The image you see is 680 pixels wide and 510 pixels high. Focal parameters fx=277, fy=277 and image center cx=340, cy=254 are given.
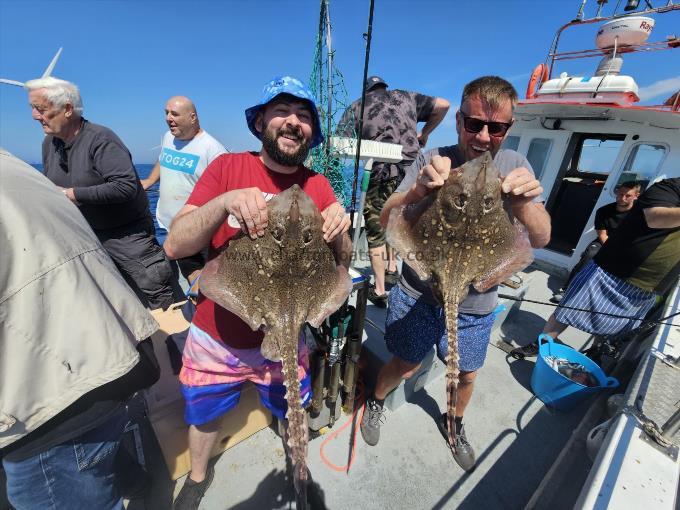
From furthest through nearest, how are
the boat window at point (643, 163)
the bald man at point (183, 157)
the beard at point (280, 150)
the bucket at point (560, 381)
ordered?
the boat window at point (643, 163) → the bald man at point (183, 157) → the bucket at point (560, 381) → the beard at point (280, 150)

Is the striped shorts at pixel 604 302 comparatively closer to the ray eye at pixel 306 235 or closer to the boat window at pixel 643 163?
the ray eye at pixel 306 235

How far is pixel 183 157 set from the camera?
4.71m

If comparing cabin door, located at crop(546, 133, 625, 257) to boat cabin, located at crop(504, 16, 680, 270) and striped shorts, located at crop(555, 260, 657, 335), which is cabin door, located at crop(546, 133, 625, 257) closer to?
boat cabin, located at crop(504, 16, 680, 270)

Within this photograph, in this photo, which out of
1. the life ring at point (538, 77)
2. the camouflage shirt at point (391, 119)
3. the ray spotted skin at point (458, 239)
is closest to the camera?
the ray spotted skin at point (458, 239)

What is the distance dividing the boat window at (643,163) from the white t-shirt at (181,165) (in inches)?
425

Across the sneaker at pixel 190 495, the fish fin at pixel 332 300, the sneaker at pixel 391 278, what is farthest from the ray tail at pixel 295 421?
the sneaker at pixel 391 278

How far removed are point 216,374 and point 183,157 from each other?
151 inches

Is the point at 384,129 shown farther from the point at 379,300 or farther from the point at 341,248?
the point at 341,248

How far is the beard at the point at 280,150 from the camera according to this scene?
230 centimetres

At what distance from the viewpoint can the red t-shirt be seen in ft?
7.32

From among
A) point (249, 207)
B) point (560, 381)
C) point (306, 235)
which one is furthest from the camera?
point (560, 381)

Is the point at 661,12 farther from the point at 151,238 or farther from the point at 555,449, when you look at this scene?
the point at 151,238

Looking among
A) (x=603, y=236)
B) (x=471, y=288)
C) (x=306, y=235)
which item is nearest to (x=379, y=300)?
(x=471, y=288)

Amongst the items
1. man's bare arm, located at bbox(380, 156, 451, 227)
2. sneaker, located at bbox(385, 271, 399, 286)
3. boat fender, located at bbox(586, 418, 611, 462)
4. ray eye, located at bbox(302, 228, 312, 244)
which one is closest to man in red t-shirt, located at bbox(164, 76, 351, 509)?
ray eye, located at bbox(302, 228, 312, 244)
